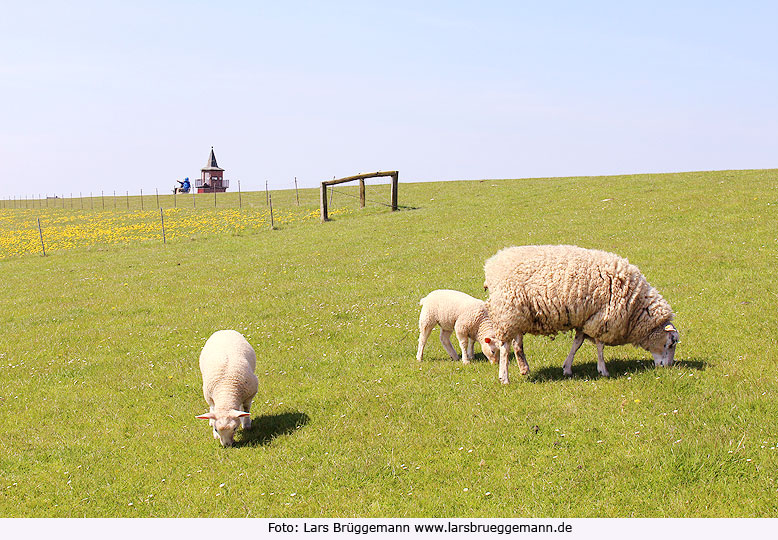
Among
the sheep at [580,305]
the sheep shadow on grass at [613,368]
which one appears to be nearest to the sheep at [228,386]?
the sheep at [580,305]

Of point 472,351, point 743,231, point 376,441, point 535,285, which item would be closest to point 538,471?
point 376,441

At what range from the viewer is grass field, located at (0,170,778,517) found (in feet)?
22.8

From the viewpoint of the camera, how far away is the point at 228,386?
9.48m

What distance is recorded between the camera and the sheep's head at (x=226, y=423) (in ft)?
29.3

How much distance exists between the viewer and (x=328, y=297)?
60.4 ft

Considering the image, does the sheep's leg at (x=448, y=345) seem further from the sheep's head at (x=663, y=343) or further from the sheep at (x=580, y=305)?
the sheep's head at (x=663, y=343)

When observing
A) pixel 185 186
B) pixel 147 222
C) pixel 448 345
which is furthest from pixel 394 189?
pixel 185 186

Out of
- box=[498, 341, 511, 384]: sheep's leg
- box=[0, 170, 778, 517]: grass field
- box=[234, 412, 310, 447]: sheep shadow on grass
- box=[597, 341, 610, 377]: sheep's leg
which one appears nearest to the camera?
box=[0, 170, 778, 517]: grass field

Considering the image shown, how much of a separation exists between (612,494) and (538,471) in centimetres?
89

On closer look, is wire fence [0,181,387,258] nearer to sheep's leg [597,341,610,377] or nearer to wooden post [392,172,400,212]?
wooden post [392,172,400,212]

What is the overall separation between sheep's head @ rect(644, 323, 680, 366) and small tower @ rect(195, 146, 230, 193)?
10443 centimetres

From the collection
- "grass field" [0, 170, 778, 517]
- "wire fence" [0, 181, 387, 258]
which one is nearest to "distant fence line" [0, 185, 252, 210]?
"wire fence" [0, 181, 387, 258]

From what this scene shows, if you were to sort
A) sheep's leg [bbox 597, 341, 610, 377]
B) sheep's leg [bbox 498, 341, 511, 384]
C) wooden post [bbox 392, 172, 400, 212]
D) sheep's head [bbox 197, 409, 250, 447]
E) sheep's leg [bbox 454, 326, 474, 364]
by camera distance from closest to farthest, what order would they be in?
sheep's head [bbox 197, 409, 250, 447], sheep's leg [bbox 597, 341, 610, 377], sheep's leg [bbox 498, 341, 511, 384], sheep's leg [bbox 454, 326, 474, 364], wooden post [bbox 392, 172, 400, 212]

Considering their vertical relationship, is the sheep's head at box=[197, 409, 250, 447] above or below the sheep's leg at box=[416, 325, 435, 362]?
below
